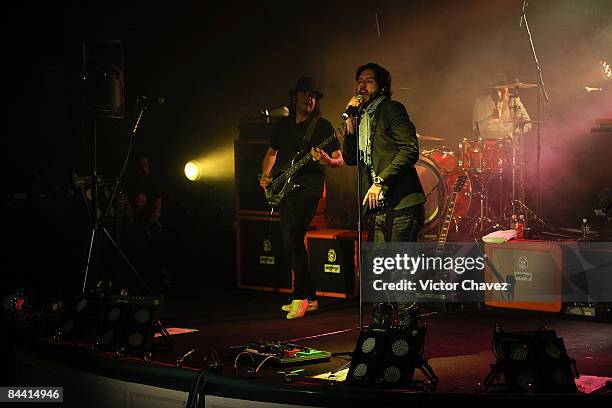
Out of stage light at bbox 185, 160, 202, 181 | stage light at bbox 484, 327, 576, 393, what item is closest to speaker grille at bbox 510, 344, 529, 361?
stage light at bbox 484, 327, 576, 393

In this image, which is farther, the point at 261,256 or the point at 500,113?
the point at 500,113

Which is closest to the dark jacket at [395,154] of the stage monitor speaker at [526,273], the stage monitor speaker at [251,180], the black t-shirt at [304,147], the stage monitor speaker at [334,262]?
the black t-shirt at [304,147]

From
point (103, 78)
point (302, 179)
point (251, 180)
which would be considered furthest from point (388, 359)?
point (103, 78)

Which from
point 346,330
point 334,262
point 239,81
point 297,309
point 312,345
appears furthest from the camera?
point 239,81

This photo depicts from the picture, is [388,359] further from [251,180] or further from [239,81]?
[239,81]

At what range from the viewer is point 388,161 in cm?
594

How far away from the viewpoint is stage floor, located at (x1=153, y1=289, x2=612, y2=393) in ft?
17.9

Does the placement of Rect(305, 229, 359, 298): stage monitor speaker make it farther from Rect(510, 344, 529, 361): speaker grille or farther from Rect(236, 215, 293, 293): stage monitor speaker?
Rect(510, 344, 529, 361): speaker grille

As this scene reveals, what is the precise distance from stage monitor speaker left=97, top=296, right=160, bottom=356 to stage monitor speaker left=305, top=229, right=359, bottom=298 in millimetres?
2805

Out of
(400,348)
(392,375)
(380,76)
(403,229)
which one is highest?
(380,76)

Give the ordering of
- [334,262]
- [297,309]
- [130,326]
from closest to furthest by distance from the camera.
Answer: [130,326] < [297,309] < [334,262]

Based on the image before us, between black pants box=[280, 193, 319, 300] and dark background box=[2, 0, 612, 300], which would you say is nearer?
black pants box=[280, 193, 319, 300]

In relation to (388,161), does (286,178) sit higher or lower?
lower

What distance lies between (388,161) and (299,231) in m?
1.57
